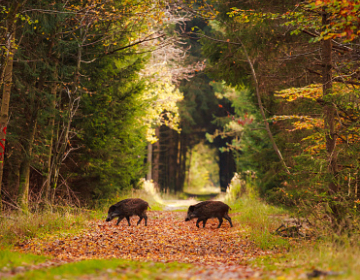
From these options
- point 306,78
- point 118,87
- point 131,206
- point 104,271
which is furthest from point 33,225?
point 306,78

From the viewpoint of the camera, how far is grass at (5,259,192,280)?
4469 millimetres

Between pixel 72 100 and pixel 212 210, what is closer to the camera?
pixel 212 210

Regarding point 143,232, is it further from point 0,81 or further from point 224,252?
point 0,81

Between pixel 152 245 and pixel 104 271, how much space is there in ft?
11.0

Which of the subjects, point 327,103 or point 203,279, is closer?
point 203,279

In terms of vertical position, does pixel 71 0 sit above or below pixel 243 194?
above

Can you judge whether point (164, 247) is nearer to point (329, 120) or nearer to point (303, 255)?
point (303, 255)

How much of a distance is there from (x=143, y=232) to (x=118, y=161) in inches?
172

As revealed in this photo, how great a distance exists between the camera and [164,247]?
8.06m

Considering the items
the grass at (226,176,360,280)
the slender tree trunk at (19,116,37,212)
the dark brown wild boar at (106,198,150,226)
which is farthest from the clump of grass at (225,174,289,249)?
the slender tree trunk at (19,116,37,212)

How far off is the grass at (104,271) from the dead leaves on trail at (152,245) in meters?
1.15

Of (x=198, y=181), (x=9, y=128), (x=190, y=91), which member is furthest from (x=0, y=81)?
(x=198, y=181)

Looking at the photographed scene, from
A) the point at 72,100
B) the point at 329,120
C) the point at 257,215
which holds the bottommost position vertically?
the point at 257,215

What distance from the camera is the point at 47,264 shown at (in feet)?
18.1
